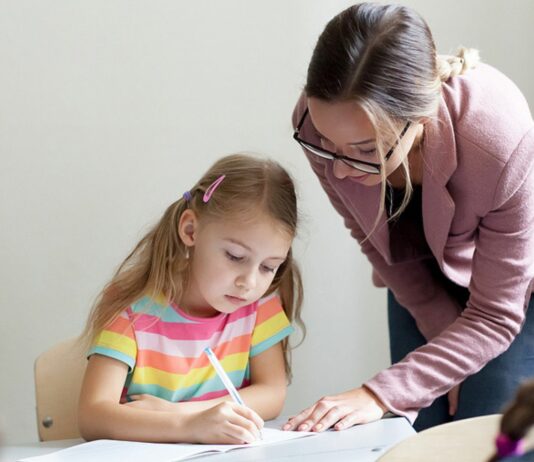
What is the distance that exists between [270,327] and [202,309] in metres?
0.11

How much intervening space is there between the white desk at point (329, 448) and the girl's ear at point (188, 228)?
345 mm

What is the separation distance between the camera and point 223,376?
130cm

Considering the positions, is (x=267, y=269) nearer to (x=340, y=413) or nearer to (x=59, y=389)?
(x=340, y=413)

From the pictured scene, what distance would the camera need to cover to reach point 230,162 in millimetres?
1434

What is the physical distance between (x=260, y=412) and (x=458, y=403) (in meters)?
0.35

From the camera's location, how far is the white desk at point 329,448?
1.09m

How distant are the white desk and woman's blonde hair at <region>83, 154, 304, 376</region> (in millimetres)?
224

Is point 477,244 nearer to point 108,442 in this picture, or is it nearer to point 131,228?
point 108,442

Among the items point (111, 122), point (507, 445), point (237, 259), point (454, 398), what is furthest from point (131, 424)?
point (507, 445)

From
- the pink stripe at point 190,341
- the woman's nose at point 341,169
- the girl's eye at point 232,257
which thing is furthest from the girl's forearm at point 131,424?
the woman's nose at point 341,169

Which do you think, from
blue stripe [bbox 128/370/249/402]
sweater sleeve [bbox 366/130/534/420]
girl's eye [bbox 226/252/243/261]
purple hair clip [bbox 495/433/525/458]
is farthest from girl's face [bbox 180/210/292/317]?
purple hair clip [bbox 495/433/525/458]

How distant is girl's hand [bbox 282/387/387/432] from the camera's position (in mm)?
1227

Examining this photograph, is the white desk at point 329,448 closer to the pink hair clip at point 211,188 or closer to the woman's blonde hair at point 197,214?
the woman's blonde hair at point 197,214

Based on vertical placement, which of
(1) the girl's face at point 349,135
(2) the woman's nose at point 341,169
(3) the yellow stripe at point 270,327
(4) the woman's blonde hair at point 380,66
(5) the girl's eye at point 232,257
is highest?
(4) the woman's blonde hair at point 380,66
